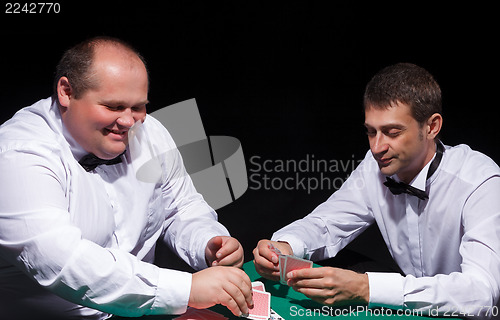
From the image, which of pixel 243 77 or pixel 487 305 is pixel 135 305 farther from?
pixel 243 77

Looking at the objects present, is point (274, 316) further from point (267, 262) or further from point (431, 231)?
point (431, 231)

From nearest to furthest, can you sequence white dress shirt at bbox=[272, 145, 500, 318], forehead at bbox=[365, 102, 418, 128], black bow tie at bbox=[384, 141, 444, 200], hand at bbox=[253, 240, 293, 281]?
white dress shirt at bbox=[272, 145, 500, 318] < hand at bbox=[253, 240, 293, 281] < forehead at bbox=[365, 102, 418, 128] < black bow tie at bbox=[384, 141, 444, 200]

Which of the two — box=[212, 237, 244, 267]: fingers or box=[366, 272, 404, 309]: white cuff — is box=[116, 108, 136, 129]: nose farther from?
box=[366, 272, 404, 309]: white cuff

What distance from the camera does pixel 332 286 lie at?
8.30ft

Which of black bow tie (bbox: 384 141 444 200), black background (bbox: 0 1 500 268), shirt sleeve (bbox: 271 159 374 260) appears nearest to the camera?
black bow tie (bbox: 384 141 444 200)

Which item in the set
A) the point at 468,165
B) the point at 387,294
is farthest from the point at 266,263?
the point at 468,165

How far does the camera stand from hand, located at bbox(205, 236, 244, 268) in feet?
9.14

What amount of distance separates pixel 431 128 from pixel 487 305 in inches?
35.5

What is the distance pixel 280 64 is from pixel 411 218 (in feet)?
8.21

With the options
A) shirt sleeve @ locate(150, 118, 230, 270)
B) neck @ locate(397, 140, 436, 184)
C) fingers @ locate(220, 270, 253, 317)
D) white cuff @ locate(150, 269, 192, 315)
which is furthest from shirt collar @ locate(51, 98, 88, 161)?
neck @ locate(397, 140, 436, 184)

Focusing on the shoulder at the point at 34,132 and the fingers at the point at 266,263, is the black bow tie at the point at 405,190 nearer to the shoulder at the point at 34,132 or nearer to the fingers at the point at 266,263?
the fingers at the point at 266,263

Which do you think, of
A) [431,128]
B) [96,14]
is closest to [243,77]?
[96,14]

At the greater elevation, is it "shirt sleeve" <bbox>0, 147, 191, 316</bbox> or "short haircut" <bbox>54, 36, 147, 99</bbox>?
"short haircut" <bbox>54, 36, 147, 99</bbox>

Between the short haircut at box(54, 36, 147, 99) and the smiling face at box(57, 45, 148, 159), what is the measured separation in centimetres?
2
